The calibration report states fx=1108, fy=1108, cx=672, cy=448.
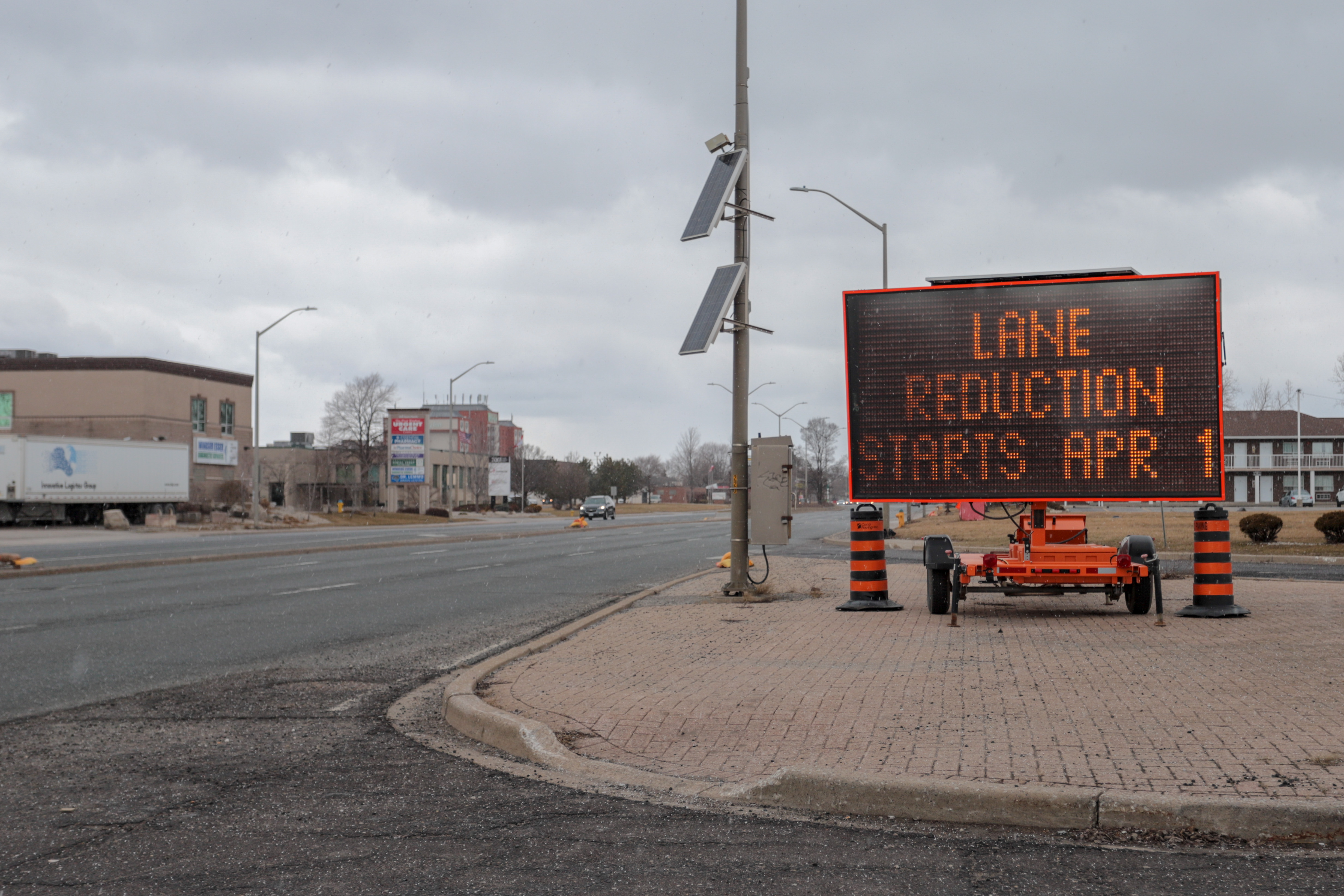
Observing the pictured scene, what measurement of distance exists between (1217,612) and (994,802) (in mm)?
8019

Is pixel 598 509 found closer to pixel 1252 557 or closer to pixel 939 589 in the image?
pixel 1252 557

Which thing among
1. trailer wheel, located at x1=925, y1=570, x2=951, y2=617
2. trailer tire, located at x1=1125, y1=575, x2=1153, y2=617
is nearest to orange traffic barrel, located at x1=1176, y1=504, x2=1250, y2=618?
trailer tire, located at x1=1125, y1=575, x2=1153, y2=617

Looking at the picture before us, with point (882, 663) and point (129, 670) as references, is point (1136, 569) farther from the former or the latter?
point (129, 670)

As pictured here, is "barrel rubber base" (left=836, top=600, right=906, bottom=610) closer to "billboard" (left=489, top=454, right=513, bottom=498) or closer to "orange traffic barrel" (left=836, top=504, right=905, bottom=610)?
"orange traffic barrel" (left=836, top=504, right=905, bottom=610)

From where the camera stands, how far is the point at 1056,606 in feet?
44.2

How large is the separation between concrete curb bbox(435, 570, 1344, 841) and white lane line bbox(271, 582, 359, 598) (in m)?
11.7

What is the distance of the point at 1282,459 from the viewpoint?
92.1m

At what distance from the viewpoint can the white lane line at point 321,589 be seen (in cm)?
1619

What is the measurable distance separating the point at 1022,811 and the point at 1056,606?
939cm

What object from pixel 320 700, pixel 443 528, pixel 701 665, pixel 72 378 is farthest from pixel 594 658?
pixel 72 378

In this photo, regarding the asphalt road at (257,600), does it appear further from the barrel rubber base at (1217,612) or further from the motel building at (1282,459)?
the motel building at (1282,459)

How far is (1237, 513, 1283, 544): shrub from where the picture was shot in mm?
25969

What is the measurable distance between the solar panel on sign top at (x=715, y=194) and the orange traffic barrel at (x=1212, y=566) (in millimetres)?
6273

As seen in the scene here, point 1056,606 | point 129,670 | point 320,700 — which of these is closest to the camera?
point 320,700
